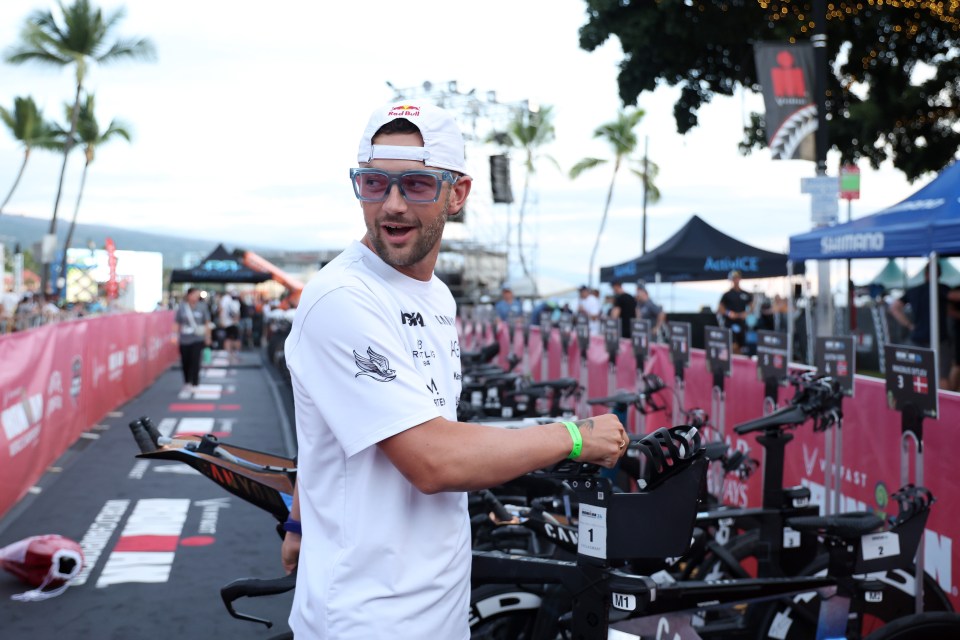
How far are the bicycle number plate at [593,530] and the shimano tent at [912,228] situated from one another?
21.4 ft

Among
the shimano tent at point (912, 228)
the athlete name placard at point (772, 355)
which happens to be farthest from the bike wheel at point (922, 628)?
the shimano tent at point (912, 228)

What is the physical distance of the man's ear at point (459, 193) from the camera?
7.04ft

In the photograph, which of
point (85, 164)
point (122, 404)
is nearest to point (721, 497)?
point (122, 404)

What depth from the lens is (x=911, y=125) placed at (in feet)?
64.5

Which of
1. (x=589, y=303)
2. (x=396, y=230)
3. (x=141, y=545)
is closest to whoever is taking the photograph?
(x=396, y=230)

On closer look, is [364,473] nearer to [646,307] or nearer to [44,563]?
[44,563]

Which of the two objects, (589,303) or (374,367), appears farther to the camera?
(589,303)

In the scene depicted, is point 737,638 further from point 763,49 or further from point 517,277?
point 517,277

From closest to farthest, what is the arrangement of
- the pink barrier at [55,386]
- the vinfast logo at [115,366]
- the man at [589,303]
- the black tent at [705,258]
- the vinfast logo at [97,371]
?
the pink barrier at [55,386] → the vinfast logo at [97,371] → the vinfast logo at [115,366] → the black tent at [705,258] → the man at [589,303]

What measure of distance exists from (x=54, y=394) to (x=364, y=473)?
32.1ft

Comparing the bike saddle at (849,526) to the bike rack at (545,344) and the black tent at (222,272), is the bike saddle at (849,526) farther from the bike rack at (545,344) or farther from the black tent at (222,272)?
the black tent at (222,272)

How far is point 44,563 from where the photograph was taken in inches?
246

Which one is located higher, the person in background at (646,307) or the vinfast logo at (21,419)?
the person in background at (646,307)

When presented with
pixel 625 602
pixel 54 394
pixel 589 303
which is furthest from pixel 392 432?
pixel 589 303
